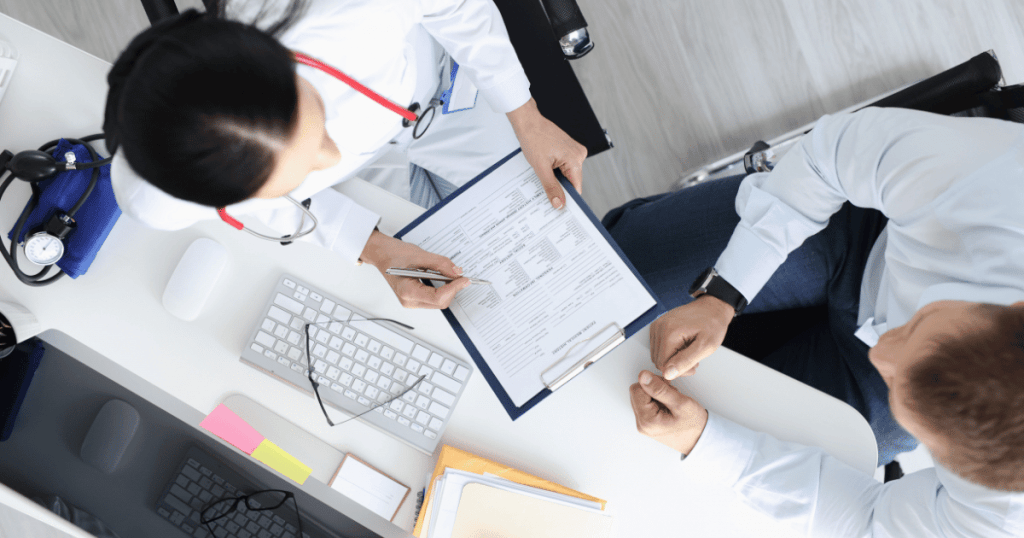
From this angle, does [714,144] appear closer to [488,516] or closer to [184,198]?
[488,516]

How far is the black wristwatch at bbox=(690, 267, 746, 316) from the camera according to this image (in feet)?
2.97

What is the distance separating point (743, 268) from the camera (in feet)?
2.89

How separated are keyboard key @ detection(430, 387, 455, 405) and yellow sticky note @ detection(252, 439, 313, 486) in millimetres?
234

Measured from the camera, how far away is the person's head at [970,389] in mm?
529

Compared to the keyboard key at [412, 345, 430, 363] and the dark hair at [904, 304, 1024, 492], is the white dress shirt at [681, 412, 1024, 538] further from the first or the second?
the keyboard key at [412, 345, 430, 363]

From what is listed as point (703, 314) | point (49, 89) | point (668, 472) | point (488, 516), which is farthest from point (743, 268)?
point (49, 89)

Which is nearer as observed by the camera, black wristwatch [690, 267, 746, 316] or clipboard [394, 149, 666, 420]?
clipboard [394, 149, 666, 420]

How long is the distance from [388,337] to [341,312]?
90mm

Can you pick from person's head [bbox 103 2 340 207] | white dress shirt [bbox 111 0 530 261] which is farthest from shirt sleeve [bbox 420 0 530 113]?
person's head [bbox 103 2 340 207]

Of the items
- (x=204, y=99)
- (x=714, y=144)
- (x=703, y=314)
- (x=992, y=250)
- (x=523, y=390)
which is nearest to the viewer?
(x=204, y=99)

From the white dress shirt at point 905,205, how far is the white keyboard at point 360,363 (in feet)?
1.74

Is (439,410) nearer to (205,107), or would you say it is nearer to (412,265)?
(412,265)

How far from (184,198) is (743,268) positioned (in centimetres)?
81

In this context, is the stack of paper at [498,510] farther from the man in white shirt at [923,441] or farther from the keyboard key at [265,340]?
the keyboard key at [265,340]
